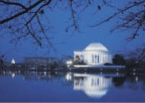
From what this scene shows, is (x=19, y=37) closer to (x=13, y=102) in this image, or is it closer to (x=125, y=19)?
(x=125, y=19)

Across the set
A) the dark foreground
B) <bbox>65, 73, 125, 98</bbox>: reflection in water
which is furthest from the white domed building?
the dark foreground

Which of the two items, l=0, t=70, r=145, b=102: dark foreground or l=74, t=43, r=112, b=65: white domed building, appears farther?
l=74, t=43, r=112, b=65: white domed building

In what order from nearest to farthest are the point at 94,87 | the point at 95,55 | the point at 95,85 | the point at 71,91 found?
the point at 71,91 < the point at 94,87 < the point at 95,85 < the point at 95,55

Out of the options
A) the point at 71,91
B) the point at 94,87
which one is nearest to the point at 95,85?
the point at 94,87

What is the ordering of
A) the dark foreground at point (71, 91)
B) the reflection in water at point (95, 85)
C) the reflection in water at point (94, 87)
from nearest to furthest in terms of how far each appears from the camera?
1. the dark foreground at point (71, 91)
2. the reflection in water at point (94, 87)
3. the reflection in water at point (95, 85)

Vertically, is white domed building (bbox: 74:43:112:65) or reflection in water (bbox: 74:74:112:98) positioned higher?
white domed building (bbox: 74:43:112:65)

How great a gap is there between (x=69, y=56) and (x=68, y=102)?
8610 cm

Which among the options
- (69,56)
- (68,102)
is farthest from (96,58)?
(68,102)

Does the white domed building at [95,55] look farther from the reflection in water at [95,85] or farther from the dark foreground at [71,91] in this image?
the dark foreground at [71,91]

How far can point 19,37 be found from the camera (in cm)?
378

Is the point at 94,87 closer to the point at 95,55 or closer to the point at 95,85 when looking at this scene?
the point at 95,85

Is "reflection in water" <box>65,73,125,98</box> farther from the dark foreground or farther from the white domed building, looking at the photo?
the white domed building

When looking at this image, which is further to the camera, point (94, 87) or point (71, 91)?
point (94, 87)

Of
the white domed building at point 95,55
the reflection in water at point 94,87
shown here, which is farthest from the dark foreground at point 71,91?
the white domed building at point 95,55
